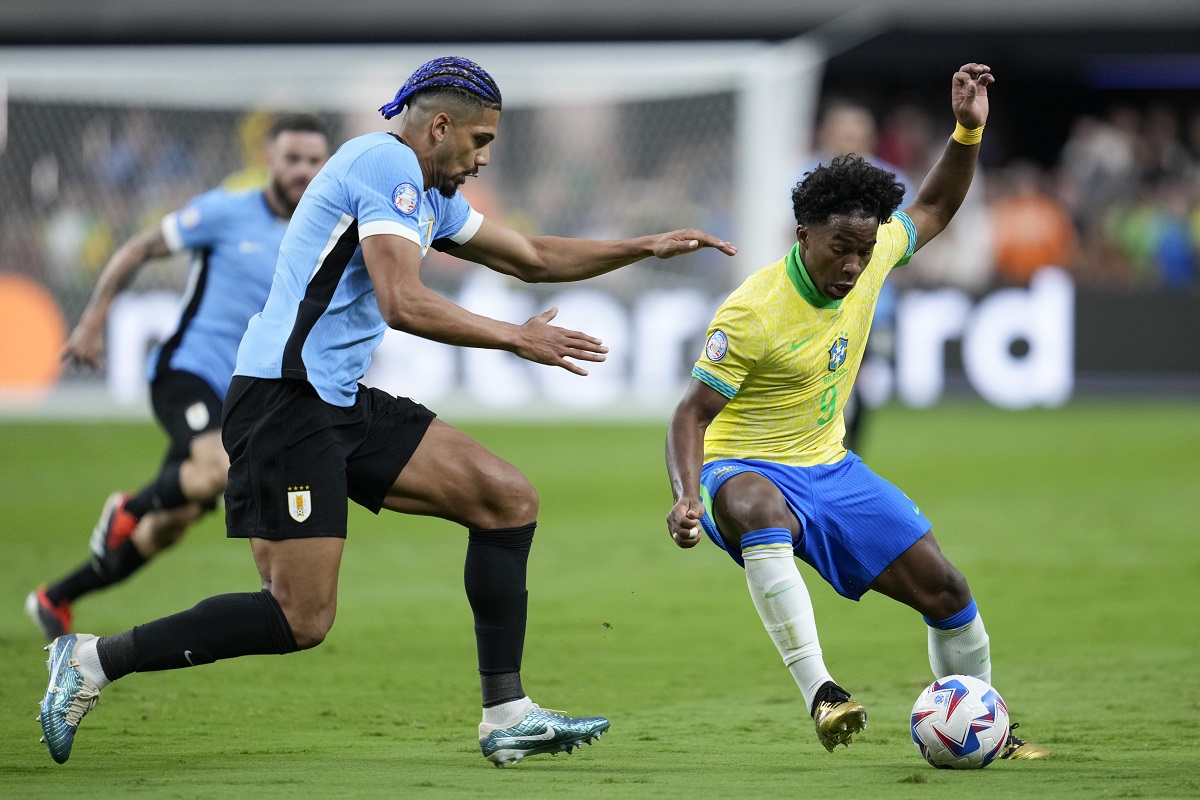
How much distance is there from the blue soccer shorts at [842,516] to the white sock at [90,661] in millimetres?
1969

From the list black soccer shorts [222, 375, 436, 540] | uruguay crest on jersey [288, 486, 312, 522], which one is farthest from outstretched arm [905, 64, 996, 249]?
uruguay crest on jersey [288, 486, 312, 522]

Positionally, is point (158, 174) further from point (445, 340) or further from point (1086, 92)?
point (1086, 92)

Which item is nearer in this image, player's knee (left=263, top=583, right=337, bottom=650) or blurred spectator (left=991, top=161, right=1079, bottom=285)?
player's knee (left=263, top=583, right=337, bottom=650)

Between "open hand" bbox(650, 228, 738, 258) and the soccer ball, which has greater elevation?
"open hand" bbox(650, 228, 738, 258)

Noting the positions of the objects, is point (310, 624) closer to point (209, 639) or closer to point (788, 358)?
point (209, 639)

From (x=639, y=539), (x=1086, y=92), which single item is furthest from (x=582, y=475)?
(x=1086, y=92)

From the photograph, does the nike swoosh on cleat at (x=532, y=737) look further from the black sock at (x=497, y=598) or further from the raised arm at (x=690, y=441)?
the raised arm at (x=690, y=441)

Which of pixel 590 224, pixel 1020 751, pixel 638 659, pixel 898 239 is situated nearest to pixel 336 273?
pixel 898 239

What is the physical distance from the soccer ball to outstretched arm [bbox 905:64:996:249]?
1636mm

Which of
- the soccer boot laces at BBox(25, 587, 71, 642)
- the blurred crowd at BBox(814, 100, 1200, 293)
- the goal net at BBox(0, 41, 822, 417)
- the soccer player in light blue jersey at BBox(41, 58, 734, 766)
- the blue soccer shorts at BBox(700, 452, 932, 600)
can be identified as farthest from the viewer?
the blurred crowd at BBox(814, 100, 1200, 293)

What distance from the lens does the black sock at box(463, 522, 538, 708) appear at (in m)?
5.18

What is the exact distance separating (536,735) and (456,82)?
201cm

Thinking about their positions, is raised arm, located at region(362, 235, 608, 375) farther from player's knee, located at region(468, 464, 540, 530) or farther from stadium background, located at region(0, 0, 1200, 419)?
stadium background, located at region(0, 0, 1200, 419)

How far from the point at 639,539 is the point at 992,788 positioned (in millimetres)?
6138
